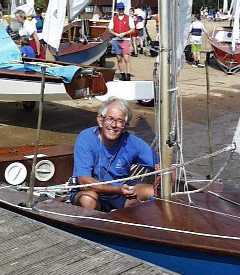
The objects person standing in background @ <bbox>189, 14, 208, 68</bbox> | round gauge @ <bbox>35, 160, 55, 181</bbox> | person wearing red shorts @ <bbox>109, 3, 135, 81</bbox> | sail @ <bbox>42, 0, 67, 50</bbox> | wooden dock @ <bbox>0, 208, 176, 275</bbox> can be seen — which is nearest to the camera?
wooden dock @ <bbox>0, 208, 176, 275</bbox>

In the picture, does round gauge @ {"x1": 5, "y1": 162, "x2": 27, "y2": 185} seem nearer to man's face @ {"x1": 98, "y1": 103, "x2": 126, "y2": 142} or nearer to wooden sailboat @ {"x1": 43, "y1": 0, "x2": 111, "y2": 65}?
man's face @ {"x1": 98, "y1": 103, "x2": 126, "y2": 142}

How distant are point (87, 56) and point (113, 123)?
11.0m

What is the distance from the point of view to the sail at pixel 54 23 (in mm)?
11016

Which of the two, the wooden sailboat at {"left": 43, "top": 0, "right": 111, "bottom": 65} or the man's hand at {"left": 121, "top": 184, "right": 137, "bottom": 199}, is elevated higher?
the wooden sailboat at {"left": 43, "top": 0, "right": 111, "bottom": 65}

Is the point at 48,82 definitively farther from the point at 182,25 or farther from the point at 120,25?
the point at 120,25

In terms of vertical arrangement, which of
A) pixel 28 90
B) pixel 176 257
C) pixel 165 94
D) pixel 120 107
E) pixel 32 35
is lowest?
pixel 176 257

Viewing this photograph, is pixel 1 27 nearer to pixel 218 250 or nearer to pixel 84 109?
pixel 84 109

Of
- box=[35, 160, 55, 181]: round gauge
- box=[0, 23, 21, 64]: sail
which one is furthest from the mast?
box=[0, 23, 21, 64]: sail

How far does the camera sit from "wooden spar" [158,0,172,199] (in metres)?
3.69

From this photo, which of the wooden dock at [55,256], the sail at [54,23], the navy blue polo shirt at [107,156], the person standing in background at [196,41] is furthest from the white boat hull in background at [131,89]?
the person standing in background at [196,41]

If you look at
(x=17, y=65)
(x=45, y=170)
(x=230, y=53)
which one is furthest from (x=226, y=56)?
(x=45, y=170)

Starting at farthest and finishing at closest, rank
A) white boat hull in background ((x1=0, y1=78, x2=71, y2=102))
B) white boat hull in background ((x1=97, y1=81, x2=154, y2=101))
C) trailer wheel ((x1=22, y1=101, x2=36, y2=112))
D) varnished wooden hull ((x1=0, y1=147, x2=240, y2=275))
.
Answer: trailer wheel ((x1=22, y1=101, x2=36, y2=112)) < white boat hull in background ((x1=97, y1=81, x2=154, y2=101)) < white boat hull in background ((x1=0, y1=78, x2=71, y2=102)) < varnished wooden hull ((x1=0, y1=147, x2=240, y2=275))

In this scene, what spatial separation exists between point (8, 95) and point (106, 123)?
4811 mm

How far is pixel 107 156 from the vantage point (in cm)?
412
